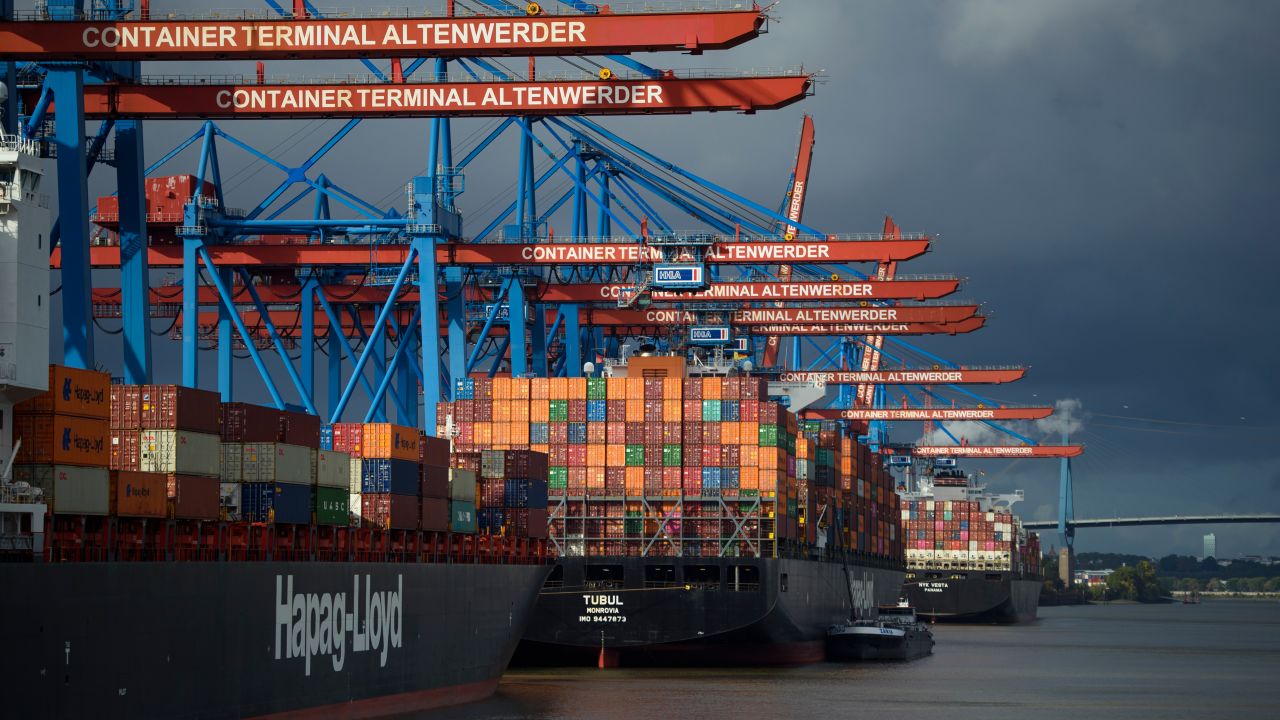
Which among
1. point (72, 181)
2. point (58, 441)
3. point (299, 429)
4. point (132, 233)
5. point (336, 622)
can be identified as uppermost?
point (72, 181)

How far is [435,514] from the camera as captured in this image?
40.1 m

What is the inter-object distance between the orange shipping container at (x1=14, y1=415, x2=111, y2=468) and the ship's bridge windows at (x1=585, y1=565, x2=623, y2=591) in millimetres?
27809

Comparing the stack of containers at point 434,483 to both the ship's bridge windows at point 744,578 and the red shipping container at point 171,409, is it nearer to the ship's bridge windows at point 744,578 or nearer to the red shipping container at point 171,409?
the red shipping container at point 171,409

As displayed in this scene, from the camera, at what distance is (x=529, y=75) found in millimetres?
36125

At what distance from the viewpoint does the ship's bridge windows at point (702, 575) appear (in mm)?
53531

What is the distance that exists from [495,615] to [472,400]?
39.3 ft

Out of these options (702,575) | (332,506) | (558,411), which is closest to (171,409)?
(332,506)

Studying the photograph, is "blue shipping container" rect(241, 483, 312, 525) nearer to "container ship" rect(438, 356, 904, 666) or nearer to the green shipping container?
the green shipping container

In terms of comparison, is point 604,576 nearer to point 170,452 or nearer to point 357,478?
point 357,478

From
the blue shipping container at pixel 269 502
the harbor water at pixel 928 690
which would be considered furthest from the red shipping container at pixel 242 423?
the harbor water at pixel 928 690

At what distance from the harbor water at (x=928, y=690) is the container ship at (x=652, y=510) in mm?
1286

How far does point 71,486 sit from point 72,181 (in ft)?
35.1

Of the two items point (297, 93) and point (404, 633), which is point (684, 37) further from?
point (404, 633)

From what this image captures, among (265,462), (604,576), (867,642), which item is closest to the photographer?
(265,462)
